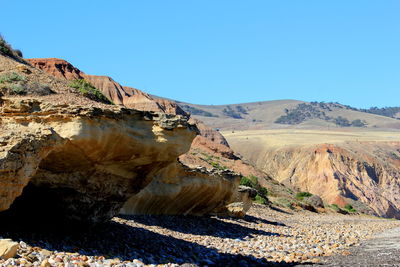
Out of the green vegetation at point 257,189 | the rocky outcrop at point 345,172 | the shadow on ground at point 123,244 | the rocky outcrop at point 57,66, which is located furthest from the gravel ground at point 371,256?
the rocky outcrop at point 345,172

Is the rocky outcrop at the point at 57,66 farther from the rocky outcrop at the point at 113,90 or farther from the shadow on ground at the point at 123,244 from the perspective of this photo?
the shadow on ground at the point at 123,244

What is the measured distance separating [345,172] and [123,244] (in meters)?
67.1

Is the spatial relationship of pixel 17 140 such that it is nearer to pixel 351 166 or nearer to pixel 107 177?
pixel 107 177

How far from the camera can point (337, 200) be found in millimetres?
63750

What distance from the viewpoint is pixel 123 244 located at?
1217 centimetres

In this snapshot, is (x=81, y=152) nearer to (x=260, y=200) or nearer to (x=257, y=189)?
(x=260, y=200)

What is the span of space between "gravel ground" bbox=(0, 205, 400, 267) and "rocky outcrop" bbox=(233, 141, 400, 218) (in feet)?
135

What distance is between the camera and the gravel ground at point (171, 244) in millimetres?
9758

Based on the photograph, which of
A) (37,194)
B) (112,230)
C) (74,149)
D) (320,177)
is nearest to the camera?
(74,149)

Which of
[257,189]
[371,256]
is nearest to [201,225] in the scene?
[371,256]

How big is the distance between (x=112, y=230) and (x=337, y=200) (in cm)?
5462

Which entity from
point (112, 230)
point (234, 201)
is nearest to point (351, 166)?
point (234, 201)

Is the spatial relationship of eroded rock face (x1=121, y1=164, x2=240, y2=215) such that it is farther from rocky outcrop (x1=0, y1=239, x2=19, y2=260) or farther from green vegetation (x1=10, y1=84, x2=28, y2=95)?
rocky outcrop (x1=0, y1=239, x2=19, y2=260)

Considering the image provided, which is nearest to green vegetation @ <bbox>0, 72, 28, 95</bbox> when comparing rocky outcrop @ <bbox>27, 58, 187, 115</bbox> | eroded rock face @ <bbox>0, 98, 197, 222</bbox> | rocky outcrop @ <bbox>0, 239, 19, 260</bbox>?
eroded rock face @ <bbox>0, 98, 197, 222</bbox>
